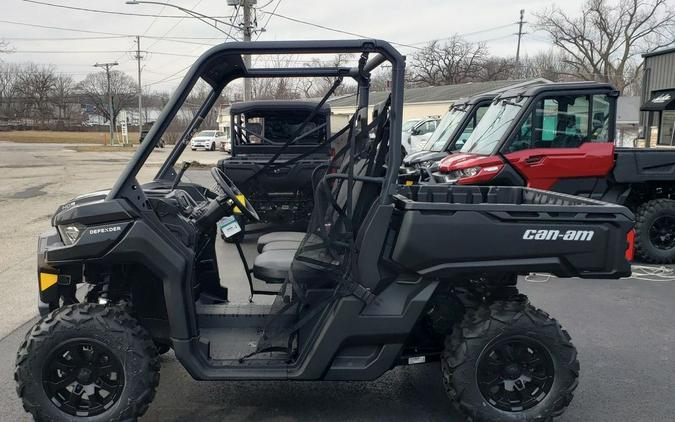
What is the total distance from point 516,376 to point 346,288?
1074 millimetres

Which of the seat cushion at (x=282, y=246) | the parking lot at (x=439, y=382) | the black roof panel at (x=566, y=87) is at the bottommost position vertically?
the parking lot at (x=439, y=382)

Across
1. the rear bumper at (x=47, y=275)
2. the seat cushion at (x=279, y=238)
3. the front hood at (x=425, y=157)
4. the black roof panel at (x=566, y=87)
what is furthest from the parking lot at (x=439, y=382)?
the front hood at (x=425, y=157)

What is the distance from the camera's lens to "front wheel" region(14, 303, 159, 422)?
295 cm

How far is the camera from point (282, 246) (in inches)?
162

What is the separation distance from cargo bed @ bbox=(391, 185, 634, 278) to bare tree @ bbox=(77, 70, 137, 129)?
264 ft

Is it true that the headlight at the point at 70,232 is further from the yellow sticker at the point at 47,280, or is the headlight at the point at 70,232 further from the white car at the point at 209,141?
the white car at the point at 209,141

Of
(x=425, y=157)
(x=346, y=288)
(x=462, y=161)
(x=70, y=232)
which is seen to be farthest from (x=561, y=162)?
(x=70, y=232)

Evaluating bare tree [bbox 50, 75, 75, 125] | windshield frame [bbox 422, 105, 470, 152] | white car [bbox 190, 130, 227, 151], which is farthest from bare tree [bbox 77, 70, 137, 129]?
windshield frame [bbox 422, 105, 470, 152]

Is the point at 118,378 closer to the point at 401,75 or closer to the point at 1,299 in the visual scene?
the point at 401,75

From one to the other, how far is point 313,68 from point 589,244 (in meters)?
2.16

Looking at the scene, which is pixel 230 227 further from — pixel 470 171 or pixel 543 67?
pixel 543 67

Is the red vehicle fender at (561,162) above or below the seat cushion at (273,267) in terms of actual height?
above

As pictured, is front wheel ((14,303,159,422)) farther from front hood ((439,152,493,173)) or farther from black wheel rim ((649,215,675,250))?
black wheel rim ((649,215,675,250))

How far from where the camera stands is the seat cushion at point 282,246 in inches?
158
